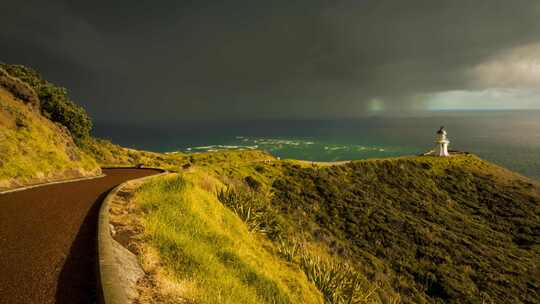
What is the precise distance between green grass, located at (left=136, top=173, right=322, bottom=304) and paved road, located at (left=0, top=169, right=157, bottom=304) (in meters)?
1.19

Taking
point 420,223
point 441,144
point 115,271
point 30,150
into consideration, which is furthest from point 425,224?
point 441,144

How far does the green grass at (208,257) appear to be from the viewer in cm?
500

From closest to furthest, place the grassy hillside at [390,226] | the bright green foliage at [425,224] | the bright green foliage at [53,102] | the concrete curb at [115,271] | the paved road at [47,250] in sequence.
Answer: the concrete curb at [115,271], the paved road at [47,250], the grassy hillside at [390,226], the bright green foliage at [425,224], the bright green foliage at [53,102]

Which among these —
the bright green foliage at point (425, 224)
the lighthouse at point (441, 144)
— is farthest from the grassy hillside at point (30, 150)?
the lighthouse at point (441, 144)

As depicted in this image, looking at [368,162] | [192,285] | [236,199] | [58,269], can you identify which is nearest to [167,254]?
[192,285]

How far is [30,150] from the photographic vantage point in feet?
49.2

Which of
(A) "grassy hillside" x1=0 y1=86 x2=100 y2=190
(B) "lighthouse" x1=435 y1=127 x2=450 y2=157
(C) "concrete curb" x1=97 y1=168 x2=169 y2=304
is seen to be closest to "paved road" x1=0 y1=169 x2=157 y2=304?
(C) "concrete curb" x1=97 y1=168 x2=169 y2=304

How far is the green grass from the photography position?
500 cm

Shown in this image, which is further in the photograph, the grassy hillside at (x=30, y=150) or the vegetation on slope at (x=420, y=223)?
the vegetation on slope at (x=420, y=223)

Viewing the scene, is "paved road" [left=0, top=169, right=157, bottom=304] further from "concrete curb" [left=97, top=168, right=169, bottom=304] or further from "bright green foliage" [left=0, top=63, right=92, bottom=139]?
"bright green foliage" [left=0, top=63, right=92, bottom=139]

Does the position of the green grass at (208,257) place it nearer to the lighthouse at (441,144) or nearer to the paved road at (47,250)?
the paved road at (47,250)

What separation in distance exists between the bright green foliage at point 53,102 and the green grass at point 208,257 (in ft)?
72.0

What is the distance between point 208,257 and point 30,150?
49.9 ft

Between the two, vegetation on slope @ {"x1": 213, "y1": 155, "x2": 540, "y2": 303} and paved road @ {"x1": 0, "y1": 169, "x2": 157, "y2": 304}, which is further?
vegetation on slope @ {"x1": 213, "y1": 155, "x2": 540, "y2": 303}
